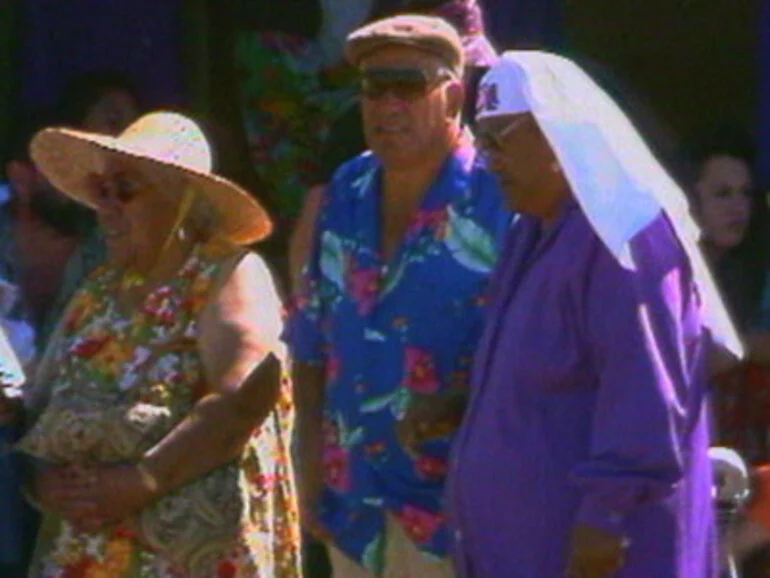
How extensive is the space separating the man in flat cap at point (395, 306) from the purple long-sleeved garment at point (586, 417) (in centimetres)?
45

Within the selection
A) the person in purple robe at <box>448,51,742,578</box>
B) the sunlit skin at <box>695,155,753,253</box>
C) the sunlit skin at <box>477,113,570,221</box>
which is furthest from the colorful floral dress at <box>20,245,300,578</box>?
the sunlit skin at <box>695,155,753,253</box>

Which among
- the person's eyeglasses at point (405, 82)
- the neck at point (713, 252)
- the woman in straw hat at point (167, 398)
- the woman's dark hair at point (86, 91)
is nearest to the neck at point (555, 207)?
the person's eyeglasses at point (405, 82)

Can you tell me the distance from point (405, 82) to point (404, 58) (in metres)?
0.06

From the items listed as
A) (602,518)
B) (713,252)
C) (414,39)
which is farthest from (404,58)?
(713,252)

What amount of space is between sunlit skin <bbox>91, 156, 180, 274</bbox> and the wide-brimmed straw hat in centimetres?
3

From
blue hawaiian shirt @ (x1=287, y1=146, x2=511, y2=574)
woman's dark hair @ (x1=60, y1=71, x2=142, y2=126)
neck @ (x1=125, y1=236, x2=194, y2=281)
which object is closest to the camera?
blue hawaiian shirt @ (x1=287, y1=146, x2=511, y2=574)

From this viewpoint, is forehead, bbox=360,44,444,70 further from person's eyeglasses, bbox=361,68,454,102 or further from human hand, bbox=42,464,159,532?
human hand, bbox=42,464,159,532

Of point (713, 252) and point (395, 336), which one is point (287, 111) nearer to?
point (713, 252)

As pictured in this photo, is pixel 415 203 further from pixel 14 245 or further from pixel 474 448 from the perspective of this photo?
pixel 14 245

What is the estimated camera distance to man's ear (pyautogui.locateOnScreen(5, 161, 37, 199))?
8.63 meters

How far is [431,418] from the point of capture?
250 inches

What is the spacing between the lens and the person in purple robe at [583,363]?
5707mm

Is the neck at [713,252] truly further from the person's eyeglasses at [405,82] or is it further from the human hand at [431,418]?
the human hand at [431,418]

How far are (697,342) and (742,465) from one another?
2.68 ft
